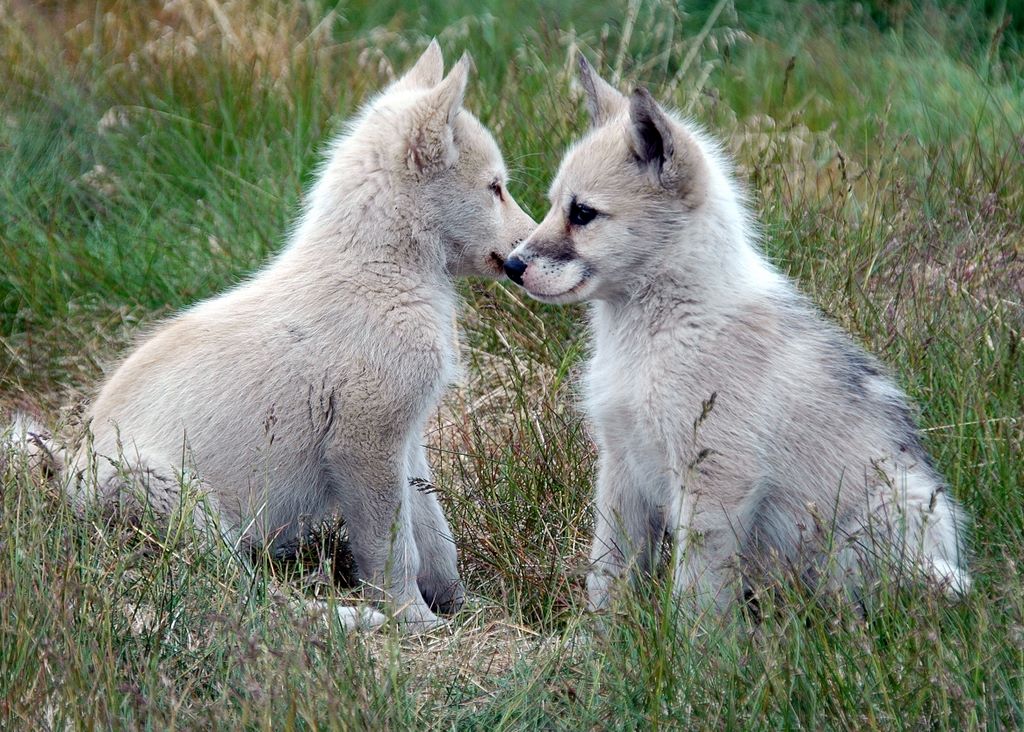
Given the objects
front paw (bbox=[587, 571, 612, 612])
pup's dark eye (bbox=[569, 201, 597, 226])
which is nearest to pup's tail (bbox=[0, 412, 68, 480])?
front paw (bbox=[587, 571, 612, 612])

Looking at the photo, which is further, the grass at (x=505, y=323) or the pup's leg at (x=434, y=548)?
the pup's leg at (x=434, y=548)

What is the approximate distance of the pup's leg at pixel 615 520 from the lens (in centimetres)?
436

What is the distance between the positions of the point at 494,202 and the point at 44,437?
1.83 meters

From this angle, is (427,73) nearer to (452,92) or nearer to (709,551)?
(452,92)

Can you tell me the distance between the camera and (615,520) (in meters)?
4.33

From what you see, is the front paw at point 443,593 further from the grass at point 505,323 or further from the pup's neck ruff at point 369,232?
the pup's neck ruff at point 369,232

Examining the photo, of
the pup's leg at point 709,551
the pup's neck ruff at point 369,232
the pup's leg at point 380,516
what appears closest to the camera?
the pup's leg at point 709,551

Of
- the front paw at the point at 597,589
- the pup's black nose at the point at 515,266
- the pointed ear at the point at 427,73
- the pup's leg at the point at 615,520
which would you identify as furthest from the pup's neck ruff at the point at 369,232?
the front paw at the point at 597,589

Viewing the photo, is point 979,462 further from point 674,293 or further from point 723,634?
point 723,634

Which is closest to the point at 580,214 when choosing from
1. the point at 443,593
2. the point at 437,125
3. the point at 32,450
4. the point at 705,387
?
the point at 437,125

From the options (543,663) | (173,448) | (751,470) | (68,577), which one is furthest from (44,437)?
(751,470)

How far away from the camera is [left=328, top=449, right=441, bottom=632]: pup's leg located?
4.57m

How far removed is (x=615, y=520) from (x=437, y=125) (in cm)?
158

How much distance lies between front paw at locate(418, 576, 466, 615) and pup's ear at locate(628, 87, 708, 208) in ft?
5.31
